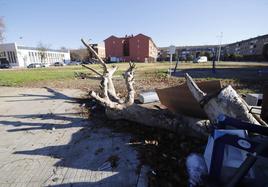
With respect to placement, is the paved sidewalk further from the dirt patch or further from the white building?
the white building

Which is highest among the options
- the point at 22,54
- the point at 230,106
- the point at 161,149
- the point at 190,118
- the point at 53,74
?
the point at 22,54

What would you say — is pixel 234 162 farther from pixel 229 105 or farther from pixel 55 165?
pixel 55 165

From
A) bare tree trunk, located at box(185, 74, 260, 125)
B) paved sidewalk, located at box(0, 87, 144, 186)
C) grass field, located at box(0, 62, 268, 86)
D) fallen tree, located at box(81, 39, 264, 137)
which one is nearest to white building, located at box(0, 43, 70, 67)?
grass field, located at box(0, 62, 268, 86)

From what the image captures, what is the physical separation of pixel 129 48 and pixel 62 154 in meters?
61.9

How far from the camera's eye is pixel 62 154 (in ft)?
11.6

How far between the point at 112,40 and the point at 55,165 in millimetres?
63316

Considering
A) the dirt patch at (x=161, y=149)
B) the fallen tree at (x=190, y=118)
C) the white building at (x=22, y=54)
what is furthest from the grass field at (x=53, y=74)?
the white building at (x=22, y=54)

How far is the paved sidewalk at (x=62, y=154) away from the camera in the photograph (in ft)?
9.19

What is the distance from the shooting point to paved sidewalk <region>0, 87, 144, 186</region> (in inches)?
110

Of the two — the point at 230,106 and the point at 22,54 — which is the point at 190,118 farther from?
the point at 22,54

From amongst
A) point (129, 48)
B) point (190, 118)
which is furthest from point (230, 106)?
point (129, 48)

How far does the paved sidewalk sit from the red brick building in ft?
183

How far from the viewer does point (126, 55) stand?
64.2 m

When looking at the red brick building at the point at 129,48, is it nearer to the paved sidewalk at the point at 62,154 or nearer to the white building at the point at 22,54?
the white building at the point at 22,54
